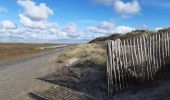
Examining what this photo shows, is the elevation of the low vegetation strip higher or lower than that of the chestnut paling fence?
lower

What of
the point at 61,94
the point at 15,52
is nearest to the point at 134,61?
the point at 61,94

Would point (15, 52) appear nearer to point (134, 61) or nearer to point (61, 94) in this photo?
point (61, 94)

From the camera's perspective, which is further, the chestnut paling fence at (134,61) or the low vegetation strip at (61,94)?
the low vegetation strip at (61,94)

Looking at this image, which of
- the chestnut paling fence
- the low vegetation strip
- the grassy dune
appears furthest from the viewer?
the grassy dune

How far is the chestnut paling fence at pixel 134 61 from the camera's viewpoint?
12.2 metres

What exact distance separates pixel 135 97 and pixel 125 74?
121 cm

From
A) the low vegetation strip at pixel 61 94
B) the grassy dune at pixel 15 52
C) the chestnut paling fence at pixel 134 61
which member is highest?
the chestnut paling fence at pixel 134 61

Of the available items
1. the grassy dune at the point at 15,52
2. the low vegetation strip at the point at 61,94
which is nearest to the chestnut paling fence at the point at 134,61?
the low vegetation strip at the point at 61,94

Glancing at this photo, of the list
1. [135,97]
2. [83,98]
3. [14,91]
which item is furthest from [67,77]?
[135,97]

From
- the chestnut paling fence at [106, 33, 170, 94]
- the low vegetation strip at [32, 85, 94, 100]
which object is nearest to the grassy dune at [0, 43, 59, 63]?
the low vegetation strip at [32, 85, 94, 100]

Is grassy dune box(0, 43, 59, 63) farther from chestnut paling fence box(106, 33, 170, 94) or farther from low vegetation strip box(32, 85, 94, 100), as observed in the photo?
chestnut paling fence box(106, 33, 170, 94)

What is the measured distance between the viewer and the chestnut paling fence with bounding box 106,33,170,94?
12.2 m

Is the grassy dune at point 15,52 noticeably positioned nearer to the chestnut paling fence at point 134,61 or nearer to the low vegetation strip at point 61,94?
the low vegetation strip at point 61,94

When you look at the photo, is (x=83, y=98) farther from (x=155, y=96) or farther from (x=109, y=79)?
(x=155, y=96)
